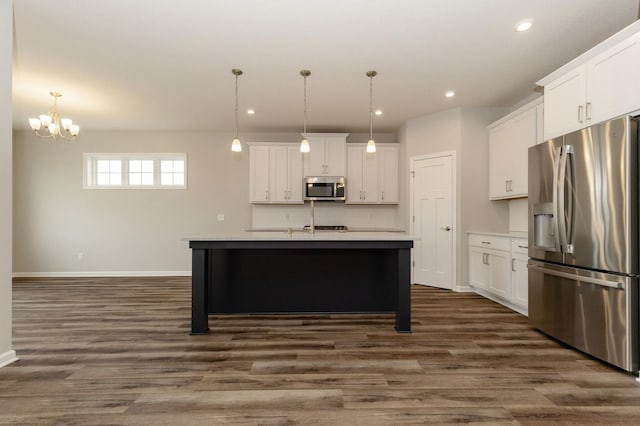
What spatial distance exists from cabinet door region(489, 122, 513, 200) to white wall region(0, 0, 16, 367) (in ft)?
16.3

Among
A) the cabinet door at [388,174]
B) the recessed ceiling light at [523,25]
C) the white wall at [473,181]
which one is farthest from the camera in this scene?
the cabinet door at [388,174]

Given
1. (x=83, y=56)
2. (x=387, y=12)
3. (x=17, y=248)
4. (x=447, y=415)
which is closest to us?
(x=447, y=415)

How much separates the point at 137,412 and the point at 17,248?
595 cm

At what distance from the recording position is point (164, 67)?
3.44m

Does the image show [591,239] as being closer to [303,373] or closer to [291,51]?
[303,373]

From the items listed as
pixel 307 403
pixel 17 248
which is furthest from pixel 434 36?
pixel 17 248

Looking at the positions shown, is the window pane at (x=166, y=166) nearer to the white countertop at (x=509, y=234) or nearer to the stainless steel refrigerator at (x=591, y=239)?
the white countertop at (x=509, y=234)

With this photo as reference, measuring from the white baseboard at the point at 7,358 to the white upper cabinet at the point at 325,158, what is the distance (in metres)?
4.16

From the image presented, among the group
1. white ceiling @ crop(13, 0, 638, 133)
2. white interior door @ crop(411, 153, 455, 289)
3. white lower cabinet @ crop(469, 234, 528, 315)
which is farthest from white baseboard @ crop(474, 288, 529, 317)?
white ceiling @ crop(13, 0, 638, 133)

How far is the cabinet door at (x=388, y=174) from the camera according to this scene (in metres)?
5.73

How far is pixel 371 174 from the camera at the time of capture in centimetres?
573

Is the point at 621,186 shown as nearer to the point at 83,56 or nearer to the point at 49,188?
the point at 83,56

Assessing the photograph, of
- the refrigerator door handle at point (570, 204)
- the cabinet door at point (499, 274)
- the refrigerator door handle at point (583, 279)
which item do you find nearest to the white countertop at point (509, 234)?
the cabinet door at point (499, 274)

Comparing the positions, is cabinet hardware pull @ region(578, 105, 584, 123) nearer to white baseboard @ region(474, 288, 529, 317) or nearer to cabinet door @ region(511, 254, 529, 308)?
cabinet door @ region(511, 254, 529, 308)
